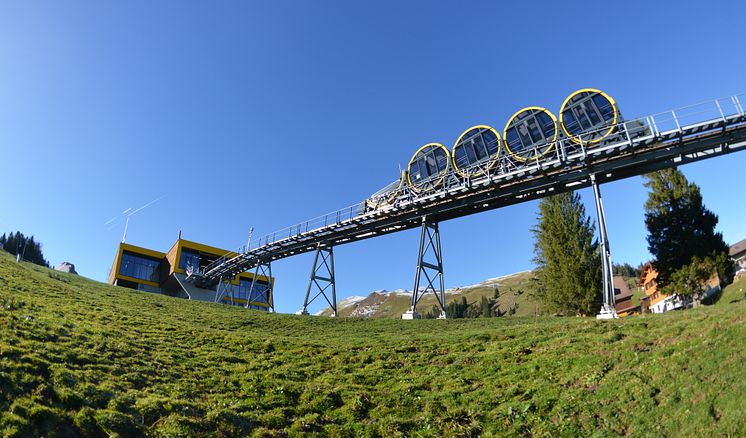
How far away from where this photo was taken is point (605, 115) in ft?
91.1

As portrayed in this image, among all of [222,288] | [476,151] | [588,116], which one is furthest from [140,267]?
[588,116]

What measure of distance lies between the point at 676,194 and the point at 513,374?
24365mm

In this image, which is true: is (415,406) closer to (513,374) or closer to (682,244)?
(513,374)

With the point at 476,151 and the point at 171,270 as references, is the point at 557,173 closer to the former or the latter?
the point at 476,151

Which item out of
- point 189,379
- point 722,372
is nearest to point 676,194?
point 722,372

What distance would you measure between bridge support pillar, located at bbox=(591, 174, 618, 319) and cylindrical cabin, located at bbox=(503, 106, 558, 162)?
4424mm

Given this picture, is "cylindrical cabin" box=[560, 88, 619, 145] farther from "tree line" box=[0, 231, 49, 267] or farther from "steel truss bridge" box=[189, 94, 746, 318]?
"tree line" box=[0, 231, 49, 267]

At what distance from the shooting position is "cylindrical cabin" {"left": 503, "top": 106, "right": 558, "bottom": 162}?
2969 cm

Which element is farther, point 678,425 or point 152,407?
point 152,407

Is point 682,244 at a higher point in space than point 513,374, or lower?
higher

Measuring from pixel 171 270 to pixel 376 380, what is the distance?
60287 millimetres

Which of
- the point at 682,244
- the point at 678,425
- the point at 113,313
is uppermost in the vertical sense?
the point at 682,244

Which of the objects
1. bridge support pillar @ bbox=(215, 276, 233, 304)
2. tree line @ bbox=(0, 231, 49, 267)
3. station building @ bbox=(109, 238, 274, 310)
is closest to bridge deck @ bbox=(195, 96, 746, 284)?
bridge support pillar @ bbox=(215, 276, 233, 304)

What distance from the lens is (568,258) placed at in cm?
3775
